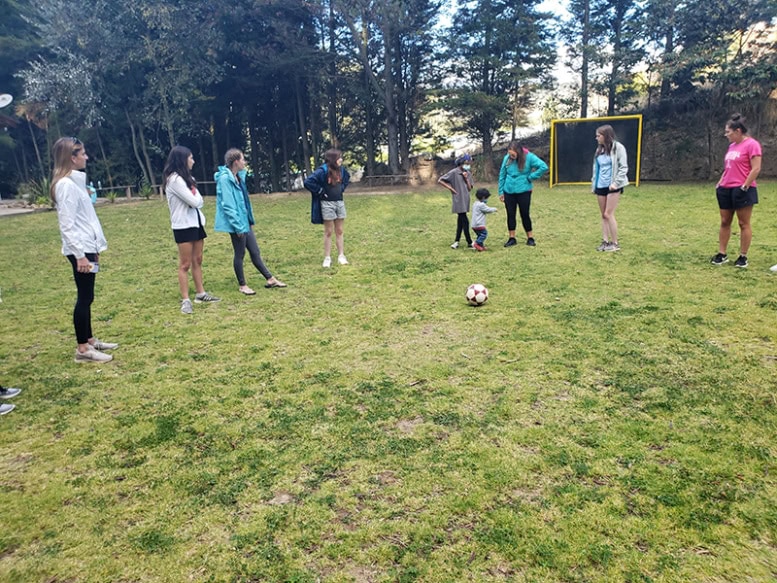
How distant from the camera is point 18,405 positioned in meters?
3.59

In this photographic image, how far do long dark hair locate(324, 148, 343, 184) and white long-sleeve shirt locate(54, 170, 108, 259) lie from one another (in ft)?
10.7

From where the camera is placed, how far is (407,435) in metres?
2.98

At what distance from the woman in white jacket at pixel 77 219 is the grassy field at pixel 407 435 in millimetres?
626

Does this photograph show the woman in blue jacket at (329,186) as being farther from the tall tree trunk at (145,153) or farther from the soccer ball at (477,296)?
the tall tree trunk at (145,153)

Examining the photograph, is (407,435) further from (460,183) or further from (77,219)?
(460,183)

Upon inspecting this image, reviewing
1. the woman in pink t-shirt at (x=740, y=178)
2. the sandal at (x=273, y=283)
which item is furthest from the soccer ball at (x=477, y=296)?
the woman in pink t-shirt at (x=740, y=178)

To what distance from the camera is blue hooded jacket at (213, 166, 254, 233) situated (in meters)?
5.83

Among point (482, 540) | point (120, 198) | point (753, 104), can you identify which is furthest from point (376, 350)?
point (120, 198)

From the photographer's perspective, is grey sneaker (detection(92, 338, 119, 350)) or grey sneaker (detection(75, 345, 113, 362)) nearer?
grey sneaker (detection(75, 345, 113, 362))

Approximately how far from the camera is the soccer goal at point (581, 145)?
60.5ft

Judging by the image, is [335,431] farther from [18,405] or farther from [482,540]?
[18,405]

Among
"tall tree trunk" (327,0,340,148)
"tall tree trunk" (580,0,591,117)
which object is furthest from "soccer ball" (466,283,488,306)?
"tall tree trunk" (580,0,591,117)

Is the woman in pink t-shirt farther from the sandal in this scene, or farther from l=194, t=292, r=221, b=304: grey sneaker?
l=194, t=292, r=221, b=304: grey sneaker

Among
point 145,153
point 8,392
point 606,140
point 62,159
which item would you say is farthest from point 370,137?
point 8,392
